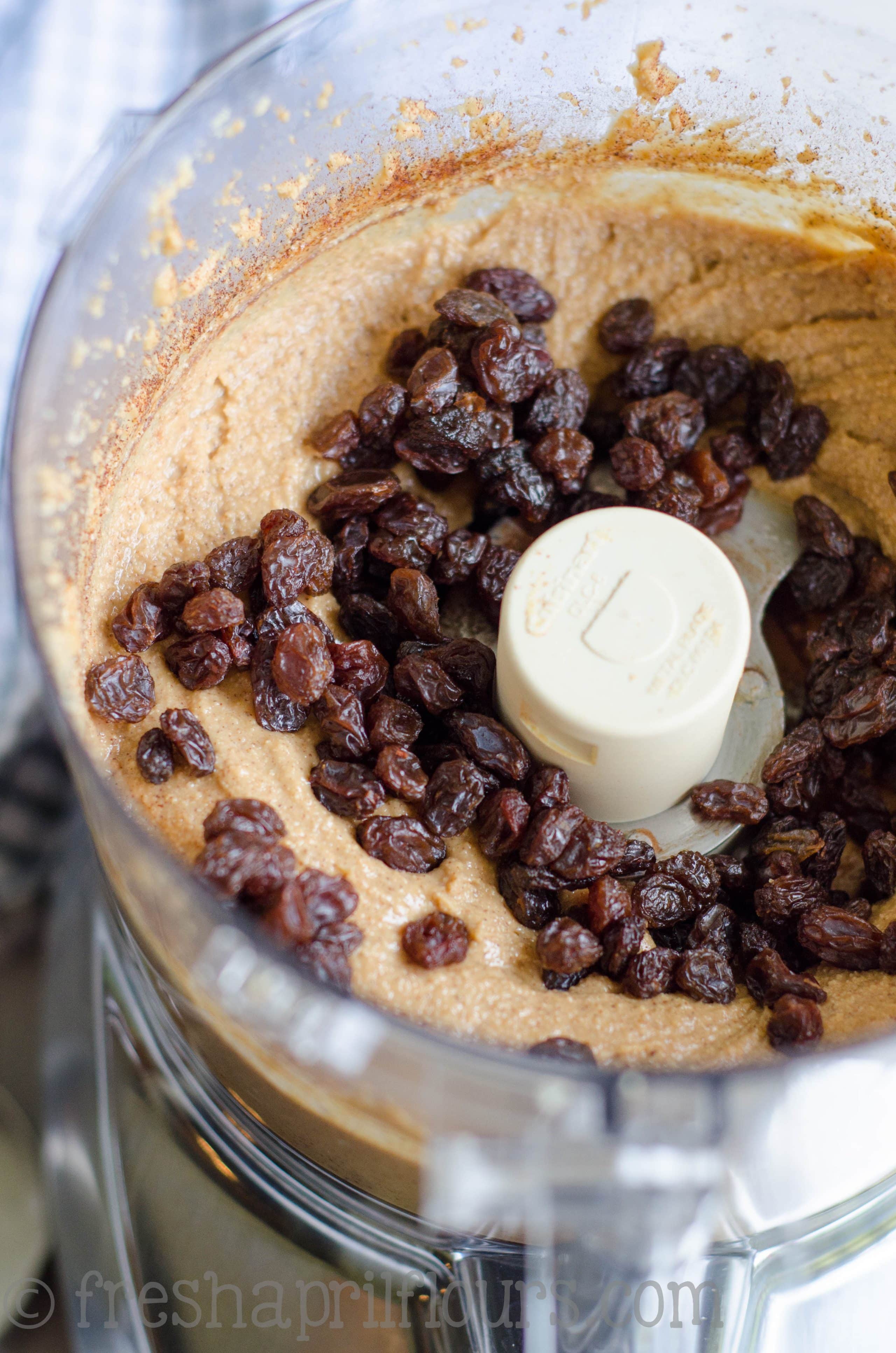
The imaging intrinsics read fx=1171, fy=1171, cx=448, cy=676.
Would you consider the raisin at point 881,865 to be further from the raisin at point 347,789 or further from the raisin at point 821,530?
the raisin at point 347,789

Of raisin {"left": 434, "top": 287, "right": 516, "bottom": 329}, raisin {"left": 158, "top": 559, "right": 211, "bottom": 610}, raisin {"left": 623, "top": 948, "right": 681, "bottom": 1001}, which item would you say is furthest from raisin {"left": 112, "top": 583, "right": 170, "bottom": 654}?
raisin {"left": 623, "top": 948, "right": 681, "bottom": 1001}

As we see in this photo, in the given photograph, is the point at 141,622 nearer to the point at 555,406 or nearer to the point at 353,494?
the point at 353,494

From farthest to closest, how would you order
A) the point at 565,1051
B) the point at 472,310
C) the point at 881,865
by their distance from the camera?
the point at 472,310
the point at 881,865
the point at 565,1051

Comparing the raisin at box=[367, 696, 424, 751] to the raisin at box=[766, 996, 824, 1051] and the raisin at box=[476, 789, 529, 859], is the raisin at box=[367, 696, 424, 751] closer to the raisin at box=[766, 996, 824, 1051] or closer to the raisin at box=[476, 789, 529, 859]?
the raisin at box=[476, 789, 529, 859]

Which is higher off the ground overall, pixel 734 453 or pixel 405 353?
pixel 405 353

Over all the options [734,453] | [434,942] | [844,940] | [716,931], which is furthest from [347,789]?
[734,453]
